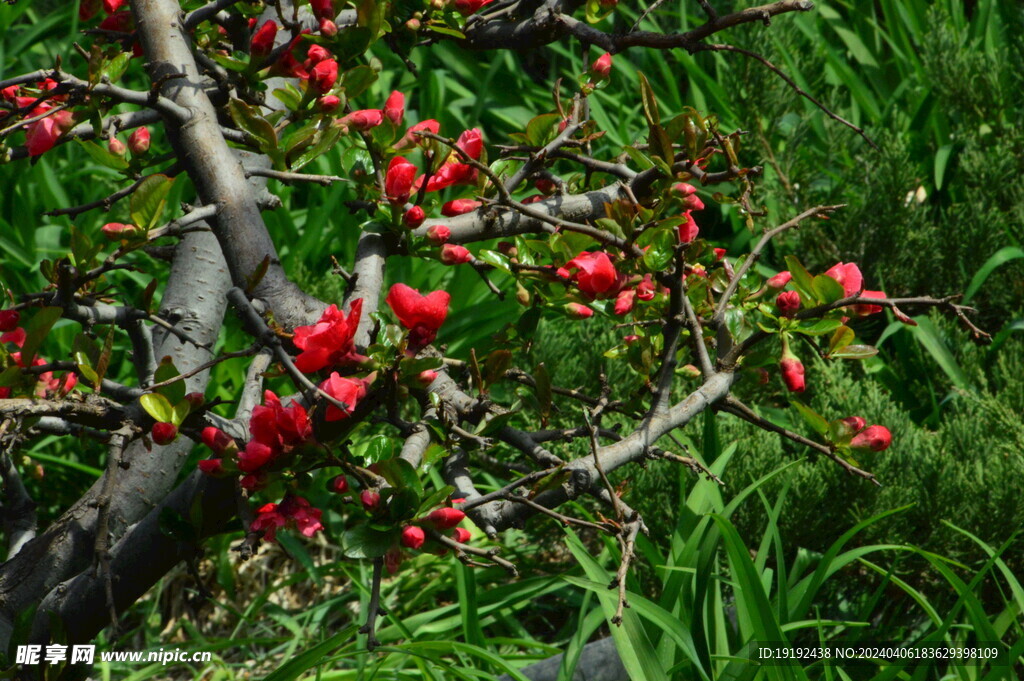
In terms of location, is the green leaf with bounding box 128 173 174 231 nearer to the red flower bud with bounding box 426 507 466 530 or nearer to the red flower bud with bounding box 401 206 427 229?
the red flower bud with bounding box 401 206 427 229

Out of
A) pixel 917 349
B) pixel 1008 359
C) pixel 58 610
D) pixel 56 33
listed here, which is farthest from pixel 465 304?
pixel 56 33

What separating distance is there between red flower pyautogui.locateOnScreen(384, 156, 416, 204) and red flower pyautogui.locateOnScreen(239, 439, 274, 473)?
0.33m

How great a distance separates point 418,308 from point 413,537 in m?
0.22

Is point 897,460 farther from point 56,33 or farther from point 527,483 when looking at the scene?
point 56,33

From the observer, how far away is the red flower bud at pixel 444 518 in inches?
32.7

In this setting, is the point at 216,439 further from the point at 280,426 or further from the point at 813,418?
the point at 813,418

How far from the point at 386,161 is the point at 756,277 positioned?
1.56 feet

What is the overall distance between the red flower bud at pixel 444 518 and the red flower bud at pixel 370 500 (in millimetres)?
50

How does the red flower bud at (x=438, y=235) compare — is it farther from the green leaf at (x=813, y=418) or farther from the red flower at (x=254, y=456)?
the green leaf at (x=813, y=418)

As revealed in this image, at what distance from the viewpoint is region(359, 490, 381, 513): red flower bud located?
819 millimetres

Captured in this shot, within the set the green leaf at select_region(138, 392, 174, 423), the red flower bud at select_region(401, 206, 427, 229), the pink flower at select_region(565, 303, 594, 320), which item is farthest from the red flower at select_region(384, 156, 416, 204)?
the green leaf at select_region(138, 392, 174, 423)

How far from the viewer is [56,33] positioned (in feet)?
10.9

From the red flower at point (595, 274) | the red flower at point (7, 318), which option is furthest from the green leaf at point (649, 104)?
the red flower at point (7, 318)

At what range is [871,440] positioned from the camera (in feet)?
3.30
